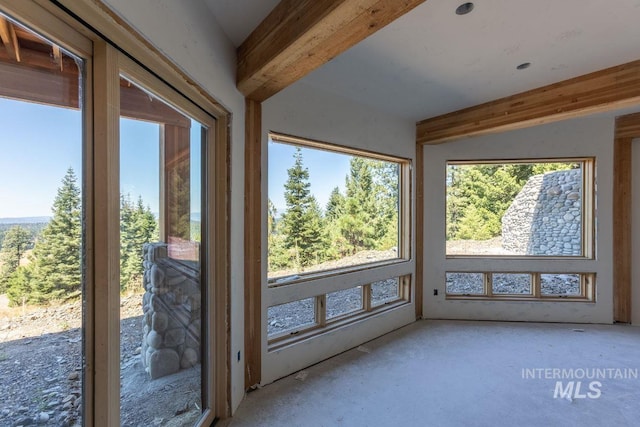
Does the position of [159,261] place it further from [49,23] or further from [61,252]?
[49,23]

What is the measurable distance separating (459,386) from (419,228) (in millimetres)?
1880

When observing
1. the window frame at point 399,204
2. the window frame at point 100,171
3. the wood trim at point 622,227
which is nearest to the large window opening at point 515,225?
the wood trim at point 622,227

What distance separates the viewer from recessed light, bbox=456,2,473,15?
60.0 inches

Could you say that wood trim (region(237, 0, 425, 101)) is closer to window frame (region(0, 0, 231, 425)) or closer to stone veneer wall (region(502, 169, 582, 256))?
window frame (region(0, 0, 231, 425))

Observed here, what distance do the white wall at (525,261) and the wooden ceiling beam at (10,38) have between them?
3721 mm

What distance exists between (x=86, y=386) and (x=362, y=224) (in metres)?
2.66

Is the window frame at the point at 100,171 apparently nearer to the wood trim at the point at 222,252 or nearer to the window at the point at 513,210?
the wood trim at the point at 222,252

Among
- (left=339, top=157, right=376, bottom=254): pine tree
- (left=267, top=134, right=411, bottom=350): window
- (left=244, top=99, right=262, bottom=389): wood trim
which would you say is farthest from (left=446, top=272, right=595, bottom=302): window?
(left=244, top=99, right=262, bottom=389): wood trim

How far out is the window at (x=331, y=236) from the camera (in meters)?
2.46

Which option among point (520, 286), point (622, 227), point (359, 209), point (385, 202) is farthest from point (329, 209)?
point (622, 227)

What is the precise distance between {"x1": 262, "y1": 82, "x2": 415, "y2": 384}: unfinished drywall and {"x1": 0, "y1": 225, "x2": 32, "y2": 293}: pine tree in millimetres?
1548

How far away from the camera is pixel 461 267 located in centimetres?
373

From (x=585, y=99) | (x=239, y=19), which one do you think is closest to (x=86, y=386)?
(x=239, y=19)

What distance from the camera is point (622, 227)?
3.54 meters
